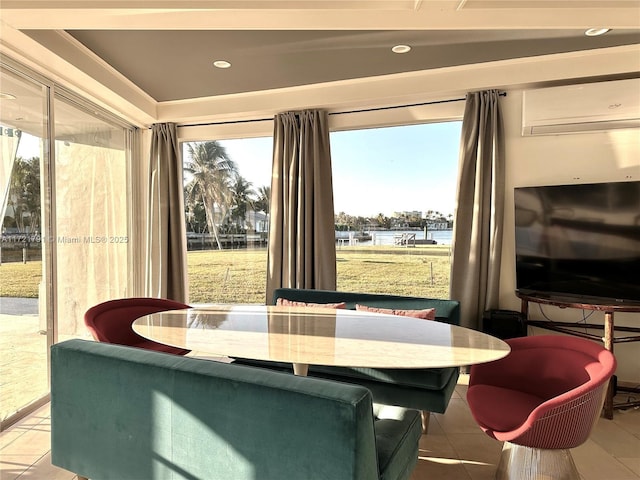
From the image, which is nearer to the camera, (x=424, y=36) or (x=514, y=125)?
(x=424, y=36)

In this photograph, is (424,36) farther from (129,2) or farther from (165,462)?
(165,462)

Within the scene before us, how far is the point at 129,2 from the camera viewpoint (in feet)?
7.07

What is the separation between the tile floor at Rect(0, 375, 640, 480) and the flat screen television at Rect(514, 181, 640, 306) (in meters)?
0.91

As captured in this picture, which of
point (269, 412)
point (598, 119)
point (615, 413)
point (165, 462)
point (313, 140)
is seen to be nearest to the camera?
point (269, 412)

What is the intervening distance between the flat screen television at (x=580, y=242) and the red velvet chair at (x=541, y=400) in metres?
1.08

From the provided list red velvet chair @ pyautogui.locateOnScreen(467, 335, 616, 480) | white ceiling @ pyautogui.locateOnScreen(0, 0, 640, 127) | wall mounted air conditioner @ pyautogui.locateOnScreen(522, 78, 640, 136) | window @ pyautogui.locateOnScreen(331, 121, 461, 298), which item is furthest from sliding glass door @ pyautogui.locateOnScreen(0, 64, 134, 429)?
wall mounted air conditioner @ pyautogui.locateOnScreen(522, 78, 640, 136)

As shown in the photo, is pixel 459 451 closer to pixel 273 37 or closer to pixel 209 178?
pixel 273 37

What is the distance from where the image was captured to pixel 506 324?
3.18 meters

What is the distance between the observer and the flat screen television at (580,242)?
2.92 metres

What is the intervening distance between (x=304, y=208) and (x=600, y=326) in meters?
2.79

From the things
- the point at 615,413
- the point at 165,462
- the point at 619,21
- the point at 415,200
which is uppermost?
the point at 619,21

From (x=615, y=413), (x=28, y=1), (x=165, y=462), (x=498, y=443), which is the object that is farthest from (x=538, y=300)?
(x=28, y=1)

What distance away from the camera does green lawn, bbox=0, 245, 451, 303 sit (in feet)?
12.9

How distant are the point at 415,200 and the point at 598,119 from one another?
1637 mm
